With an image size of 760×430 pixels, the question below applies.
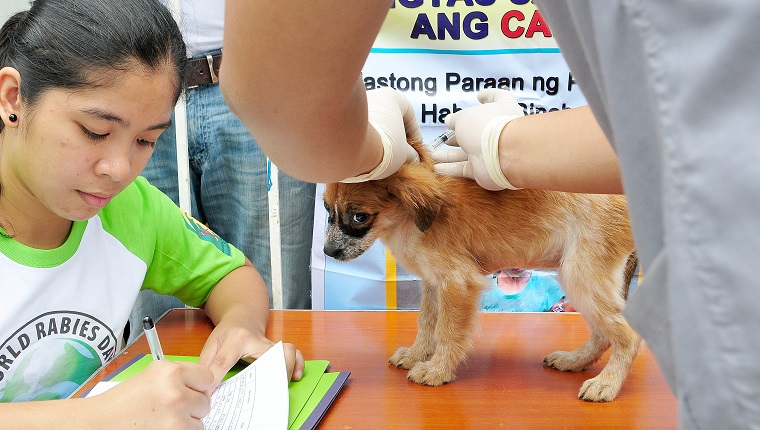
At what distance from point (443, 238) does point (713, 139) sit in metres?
0.89

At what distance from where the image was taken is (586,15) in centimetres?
36

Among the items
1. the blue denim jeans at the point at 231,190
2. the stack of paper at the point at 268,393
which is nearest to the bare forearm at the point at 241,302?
the stack of paper at the point at 268,393

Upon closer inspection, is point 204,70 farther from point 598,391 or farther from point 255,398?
point 598,391

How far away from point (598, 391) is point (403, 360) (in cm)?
32

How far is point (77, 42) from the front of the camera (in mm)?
1078

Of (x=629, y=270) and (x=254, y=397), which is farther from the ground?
(x=629, y=270)

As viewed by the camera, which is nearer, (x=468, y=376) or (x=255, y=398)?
(x=255, y=398)

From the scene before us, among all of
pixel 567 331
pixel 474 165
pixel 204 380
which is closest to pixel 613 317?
pixel 567 331

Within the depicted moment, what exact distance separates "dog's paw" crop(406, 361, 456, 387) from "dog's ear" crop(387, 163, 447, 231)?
0.23m

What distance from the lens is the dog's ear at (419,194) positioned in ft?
3.77

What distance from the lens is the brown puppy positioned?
1152 mm

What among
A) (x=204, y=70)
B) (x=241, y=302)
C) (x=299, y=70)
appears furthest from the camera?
(x=204, y=70)

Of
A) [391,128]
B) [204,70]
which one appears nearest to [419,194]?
[391,128]

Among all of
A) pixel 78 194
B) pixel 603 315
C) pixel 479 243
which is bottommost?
pixel 603 315
